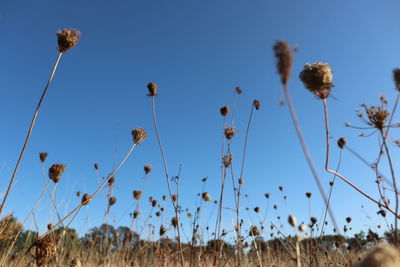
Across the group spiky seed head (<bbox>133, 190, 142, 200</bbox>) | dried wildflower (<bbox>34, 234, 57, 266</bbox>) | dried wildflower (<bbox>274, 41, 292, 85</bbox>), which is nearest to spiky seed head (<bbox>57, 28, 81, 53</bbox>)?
dried wildflower (<bbox>34, 234, 57, 266</bbox>)

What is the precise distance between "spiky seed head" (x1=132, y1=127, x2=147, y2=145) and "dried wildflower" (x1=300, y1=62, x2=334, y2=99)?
6.23 ft

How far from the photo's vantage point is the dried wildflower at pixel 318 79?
1531 mm

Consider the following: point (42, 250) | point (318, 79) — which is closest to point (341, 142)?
point (318, 79)

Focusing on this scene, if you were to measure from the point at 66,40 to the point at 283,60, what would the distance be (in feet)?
6.34

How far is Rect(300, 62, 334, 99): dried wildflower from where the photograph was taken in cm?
153

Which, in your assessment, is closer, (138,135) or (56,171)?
(56,171)

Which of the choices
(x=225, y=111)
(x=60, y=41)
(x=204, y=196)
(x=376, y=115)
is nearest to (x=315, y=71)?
(x=376, y=115)

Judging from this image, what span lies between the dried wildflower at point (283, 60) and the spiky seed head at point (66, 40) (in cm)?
185

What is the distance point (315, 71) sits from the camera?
1559mm

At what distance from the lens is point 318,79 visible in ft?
5.04

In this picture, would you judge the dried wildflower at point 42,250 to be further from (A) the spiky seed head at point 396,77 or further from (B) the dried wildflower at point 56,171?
(A) the spiky seed head at point 396,77

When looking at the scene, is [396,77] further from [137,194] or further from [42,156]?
[137,194]

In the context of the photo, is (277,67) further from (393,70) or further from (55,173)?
(55,173)

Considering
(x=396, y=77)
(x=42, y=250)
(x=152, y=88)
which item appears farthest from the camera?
(x=152, y=88)
